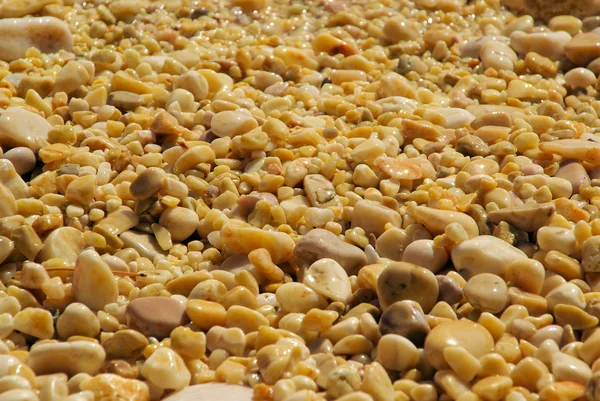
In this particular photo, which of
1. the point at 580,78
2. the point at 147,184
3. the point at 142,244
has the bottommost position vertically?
the point at 142,244

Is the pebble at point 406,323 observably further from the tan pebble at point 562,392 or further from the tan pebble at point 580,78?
the tan pebble at point 580,78

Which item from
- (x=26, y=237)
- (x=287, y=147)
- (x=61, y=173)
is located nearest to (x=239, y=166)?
(x=287, y=147)

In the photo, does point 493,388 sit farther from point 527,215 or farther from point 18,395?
point 18,395

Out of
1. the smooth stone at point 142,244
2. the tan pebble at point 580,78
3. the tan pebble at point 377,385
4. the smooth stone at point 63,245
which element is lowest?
the smooth stone at point 142,244

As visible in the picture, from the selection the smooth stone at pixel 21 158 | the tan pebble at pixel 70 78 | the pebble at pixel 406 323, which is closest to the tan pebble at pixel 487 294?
the pebble at pixel 406 323

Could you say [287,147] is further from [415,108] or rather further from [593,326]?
[593,326]

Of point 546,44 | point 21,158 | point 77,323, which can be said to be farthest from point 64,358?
point 546,44
